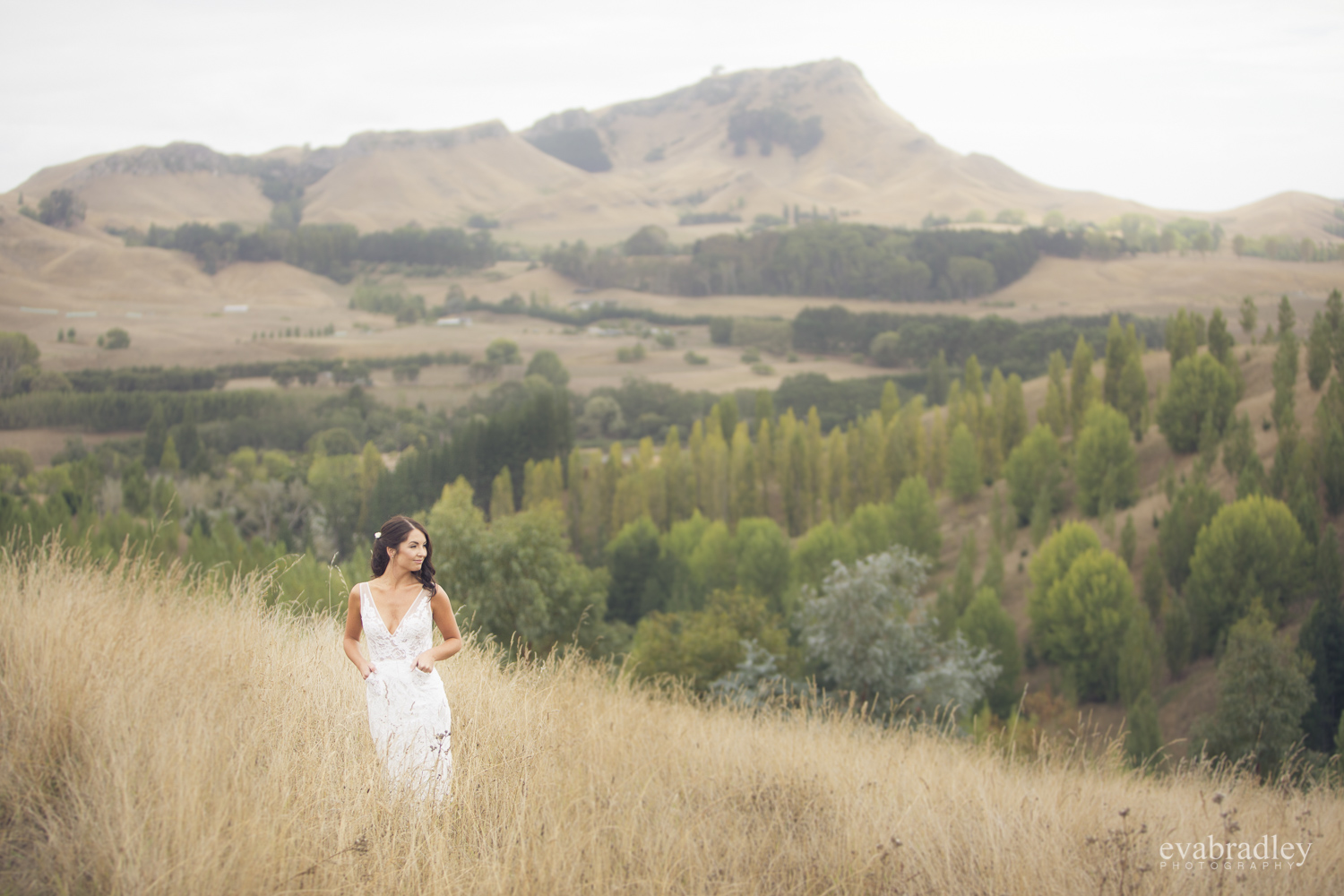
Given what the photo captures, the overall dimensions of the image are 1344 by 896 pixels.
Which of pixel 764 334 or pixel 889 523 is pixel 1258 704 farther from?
pixel 764 334

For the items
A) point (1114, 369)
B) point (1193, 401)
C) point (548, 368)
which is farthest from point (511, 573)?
point (548, 368)

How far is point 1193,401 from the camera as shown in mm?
55344

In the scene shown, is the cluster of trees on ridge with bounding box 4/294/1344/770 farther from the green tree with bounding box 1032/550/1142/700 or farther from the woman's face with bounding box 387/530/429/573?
the woman's face with bounding box 387/530/429/573

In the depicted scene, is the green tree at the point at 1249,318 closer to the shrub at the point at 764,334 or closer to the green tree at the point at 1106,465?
the green tree at the point at 1106,465

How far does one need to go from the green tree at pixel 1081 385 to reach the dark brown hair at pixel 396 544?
6696cm

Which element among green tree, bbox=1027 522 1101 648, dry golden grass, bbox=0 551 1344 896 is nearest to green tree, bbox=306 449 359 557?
green tree, bbox=1027 522 1101 648

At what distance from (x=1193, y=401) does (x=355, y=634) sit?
61.4 m

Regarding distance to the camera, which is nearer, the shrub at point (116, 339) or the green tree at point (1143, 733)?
the green tree at point (1143, 733)

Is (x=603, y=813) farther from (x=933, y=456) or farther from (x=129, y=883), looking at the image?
(x=933, y=456)

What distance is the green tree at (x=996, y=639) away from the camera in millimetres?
36750

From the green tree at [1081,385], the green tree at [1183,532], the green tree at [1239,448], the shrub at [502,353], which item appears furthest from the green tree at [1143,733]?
the shrub at [502,353]

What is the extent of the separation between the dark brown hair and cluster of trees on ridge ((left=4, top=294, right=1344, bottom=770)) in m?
9.18

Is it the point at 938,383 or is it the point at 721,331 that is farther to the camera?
the point at 721,331

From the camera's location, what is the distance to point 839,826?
6.03 m
